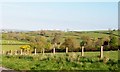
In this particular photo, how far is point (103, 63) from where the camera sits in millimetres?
18359

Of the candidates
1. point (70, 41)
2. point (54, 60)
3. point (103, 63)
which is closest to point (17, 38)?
point (70, 41)

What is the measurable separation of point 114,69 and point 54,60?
21.6ft

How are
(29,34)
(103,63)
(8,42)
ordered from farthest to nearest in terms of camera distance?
1. (29,34)
2. (8,42)
3. (103,63)

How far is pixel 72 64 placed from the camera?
18.8 m

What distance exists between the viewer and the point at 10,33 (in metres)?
71.4

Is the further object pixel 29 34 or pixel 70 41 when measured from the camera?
pixel 29 34

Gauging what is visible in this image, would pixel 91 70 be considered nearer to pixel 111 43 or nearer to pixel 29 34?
pixel 111 43

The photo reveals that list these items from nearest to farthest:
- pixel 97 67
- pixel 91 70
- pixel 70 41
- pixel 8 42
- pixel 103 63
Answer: pixel 91 70 → pixel 97 67 → pixel 103 63 → pixel 70 41 → pixel 8 42

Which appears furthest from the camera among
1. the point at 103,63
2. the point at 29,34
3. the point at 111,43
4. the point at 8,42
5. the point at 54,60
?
the point at 29,34

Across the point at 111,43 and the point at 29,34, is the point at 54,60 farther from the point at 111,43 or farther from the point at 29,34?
the point at 29,34

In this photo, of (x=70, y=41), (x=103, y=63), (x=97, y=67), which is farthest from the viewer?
(x=70, y=41)

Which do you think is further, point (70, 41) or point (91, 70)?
point (70, 41)

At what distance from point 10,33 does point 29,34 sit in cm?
489

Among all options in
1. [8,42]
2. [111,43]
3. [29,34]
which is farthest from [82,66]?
[29,34]
